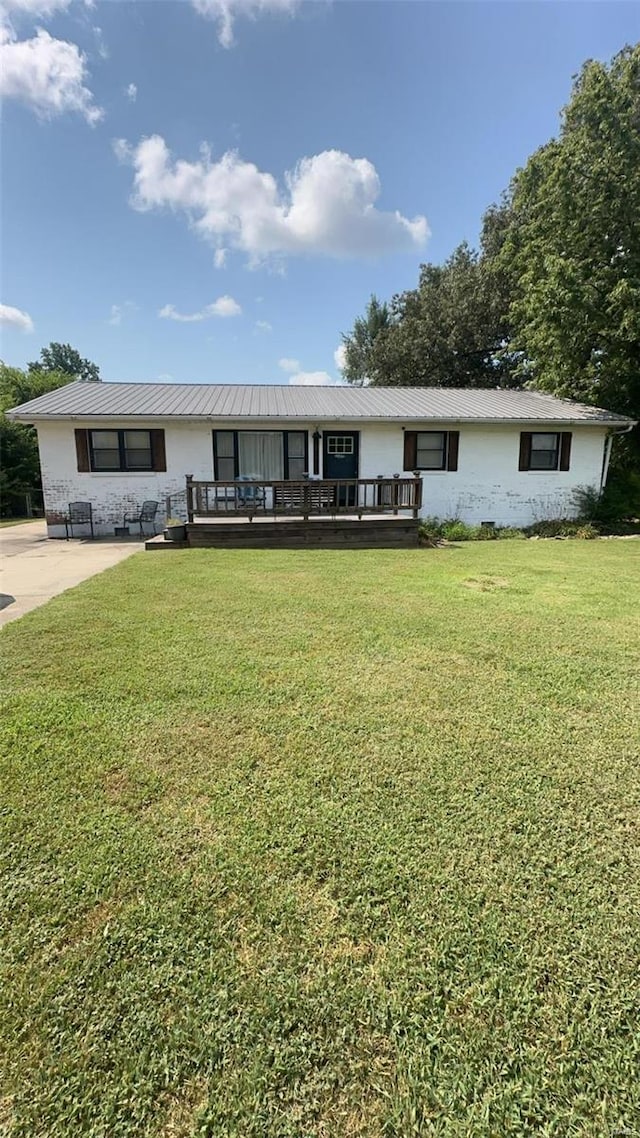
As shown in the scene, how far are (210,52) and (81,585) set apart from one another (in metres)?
12.6

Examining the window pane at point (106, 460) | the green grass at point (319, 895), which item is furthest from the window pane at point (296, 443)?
Result: the green grass at point (319, 895)

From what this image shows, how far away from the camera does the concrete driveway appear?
20.8 ft

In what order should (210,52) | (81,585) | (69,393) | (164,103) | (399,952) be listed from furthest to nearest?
(69,393), (164,103), (210,52), (81,585), (399,952)

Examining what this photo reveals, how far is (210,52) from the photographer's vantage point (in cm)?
1102

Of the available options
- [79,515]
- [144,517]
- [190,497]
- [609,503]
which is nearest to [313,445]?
[190,497]

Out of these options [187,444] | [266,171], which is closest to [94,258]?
[266,171]

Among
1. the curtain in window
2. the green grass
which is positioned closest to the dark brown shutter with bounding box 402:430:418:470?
the curtain in window

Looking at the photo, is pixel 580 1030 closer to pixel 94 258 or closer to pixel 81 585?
pixel 81 585

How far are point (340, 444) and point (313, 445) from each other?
788 mm

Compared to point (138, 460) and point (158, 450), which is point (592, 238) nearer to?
point (158, 450)

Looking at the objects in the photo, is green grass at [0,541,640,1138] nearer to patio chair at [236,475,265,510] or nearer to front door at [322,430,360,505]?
patio chair at [236,475,265,510]

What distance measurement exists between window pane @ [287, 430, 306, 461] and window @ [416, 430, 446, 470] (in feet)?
10.8

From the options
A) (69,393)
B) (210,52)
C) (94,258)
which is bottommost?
(69,393)

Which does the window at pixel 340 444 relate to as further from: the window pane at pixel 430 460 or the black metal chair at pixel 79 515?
the black metal chair at pixel 79 515
